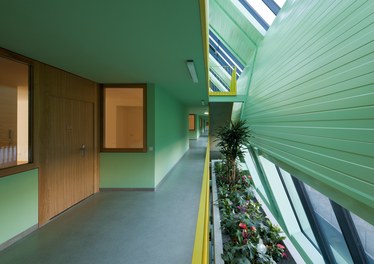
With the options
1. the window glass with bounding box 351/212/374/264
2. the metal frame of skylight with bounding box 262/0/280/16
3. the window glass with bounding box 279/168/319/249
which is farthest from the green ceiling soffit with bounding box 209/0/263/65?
the window glass with bounding box 351/212/374/264

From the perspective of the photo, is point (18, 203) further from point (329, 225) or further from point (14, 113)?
point (329, 225)

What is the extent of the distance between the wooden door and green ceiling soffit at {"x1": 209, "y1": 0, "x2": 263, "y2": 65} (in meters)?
4.54

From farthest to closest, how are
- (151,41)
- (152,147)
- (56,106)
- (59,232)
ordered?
1. (152,147)
2. (56,106)
3. (59,232)
4. (151,41)

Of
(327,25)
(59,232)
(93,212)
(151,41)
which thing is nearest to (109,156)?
(93,212)

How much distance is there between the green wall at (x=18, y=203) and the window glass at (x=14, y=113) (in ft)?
0.77

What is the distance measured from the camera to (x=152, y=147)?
4.87 metres

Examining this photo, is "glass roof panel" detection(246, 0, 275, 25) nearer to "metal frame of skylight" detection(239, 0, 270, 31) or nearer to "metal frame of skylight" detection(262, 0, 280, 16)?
"metal frame of skylight" detection(239, 0, 270, 31)

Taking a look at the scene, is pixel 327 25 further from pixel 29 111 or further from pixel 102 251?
pixel 29 111

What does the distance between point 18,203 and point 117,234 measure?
4.77 ft

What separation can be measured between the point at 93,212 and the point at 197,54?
10.8 feet

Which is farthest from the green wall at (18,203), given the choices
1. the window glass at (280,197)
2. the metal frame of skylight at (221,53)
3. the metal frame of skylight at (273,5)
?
the metal frame of skylight at (221,53)

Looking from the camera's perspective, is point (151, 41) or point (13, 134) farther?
point (13, 134)

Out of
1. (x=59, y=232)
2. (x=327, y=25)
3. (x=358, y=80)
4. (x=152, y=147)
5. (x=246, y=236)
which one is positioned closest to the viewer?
(x=358, y=80)

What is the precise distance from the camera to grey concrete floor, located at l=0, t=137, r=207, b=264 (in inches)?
95.3
